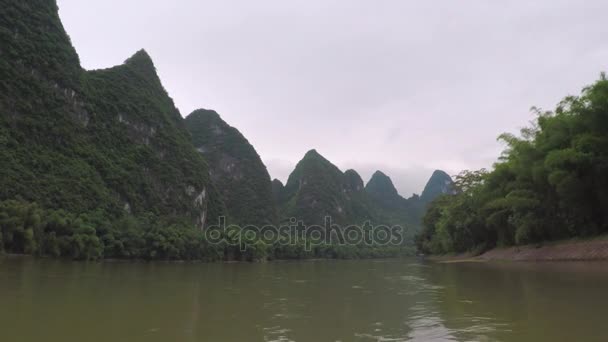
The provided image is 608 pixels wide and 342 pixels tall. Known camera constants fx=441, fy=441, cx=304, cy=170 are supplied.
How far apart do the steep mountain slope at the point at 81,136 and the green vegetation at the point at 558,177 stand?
4779 centimetres

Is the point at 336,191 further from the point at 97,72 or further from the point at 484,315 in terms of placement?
the point at 484,315

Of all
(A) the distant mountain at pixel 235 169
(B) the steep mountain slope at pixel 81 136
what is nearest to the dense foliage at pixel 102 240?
(B) the steep mountain slope at pixel 81 136

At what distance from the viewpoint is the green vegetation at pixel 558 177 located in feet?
59.6

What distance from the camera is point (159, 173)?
295 ft

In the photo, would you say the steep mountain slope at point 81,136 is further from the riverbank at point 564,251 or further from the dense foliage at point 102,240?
the riverbank at point 564,251

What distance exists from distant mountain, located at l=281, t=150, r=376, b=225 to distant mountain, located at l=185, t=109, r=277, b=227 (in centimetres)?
1912

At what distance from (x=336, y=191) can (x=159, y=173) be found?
85413 mm

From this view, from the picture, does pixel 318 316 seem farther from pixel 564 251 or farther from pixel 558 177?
pixel 564 251

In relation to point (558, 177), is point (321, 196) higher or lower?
higher

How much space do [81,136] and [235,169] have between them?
2782 inches

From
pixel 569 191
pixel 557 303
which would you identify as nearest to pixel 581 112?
pixel 569 191

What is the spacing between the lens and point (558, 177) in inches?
750

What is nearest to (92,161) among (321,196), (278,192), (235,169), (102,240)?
(102,240)

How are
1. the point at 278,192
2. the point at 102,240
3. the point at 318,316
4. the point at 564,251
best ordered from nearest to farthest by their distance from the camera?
1. the point at 318,316
2. the point at 564,251
3. the point at 102,240
4. the point at 278,192
